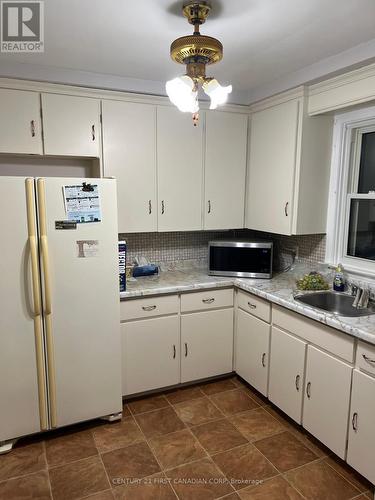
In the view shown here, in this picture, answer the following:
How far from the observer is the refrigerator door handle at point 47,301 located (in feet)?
6.72

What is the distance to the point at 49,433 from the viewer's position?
235 centimetres

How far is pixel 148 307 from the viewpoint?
2.63 metres

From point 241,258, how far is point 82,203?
138 cm

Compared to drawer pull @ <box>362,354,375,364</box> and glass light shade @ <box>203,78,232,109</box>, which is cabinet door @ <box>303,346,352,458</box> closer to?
drawer pull @ <box>362,354,375,364</box>

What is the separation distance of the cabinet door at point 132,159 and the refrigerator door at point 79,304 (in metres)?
0.52

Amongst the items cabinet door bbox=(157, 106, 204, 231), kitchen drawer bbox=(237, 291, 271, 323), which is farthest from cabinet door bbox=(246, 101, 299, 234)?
kitchen drawer bbox=(237, 291, 271, 323)

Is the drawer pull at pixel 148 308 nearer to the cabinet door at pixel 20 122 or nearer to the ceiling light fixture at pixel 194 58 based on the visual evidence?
the cabinet door at pixel 20 122

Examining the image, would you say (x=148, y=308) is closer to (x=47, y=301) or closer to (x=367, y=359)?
(x=47, y=301)

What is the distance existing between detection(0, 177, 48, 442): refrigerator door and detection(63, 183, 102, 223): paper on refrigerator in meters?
0.20

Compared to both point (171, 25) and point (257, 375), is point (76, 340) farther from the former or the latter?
point (171, 25)

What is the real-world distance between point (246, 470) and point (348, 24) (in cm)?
242

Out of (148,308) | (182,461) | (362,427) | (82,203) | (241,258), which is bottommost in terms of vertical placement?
(182,461)

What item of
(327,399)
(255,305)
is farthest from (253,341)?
(327,399)

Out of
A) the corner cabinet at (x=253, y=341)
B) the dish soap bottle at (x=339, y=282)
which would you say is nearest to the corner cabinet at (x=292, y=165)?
the dish soap bottle at (x=339, y=282)
